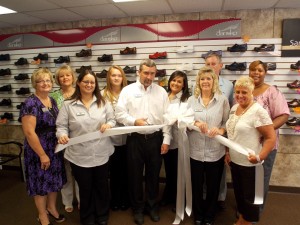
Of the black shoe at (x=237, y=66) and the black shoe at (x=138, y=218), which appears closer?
the black shoe at (x=138, y=218)

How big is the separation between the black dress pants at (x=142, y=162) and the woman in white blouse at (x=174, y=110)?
321mm

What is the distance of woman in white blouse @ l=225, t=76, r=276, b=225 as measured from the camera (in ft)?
7.17

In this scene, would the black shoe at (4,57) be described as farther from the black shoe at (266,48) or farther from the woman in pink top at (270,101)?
the black shoe at (266,48)

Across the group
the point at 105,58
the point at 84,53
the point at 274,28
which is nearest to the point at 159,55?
the point at 105,58

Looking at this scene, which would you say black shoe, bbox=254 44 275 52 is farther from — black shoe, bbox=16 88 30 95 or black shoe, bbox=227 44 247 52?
black shoe, bbox=16 88 30 95

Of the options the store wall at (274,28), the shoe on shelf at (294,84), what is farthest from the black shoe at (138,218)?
the shoe on shelf at (294,84)

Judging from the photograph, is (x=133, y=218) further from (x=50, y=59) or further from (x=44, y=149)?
(x=50, y=59)

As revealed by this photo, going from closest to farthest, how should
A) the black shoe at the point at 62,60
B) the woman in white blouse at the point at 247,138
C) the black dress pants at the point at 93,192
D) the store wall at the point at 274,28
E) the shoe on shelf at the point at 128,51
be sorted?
the woman in white blouse at the point at 247,138, the black dress pants at the point at 93,192, the store wall at the point at 274,28, the shoe on shelf at the point at 128,51, the black shoe at the point at 62,60

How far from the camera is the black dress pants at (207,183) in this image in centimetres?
271

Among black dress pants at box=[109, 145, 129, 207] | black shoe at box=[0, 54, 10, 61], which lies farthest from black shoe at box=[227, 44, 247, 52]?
black shoe at box=[0, 54, 10, 61]

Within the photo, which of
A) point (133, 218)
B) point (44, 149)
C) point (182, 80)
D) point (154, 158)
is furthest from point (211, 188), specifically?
point (44, 149)

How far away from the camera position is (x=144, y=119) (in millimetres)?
2764

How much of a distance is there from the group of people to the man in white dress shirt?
0.01 metres

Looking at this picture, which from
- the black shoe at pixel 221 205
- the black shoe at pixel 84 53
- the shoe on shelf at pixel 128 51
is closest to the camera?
the black shoe at pixel 221 205
